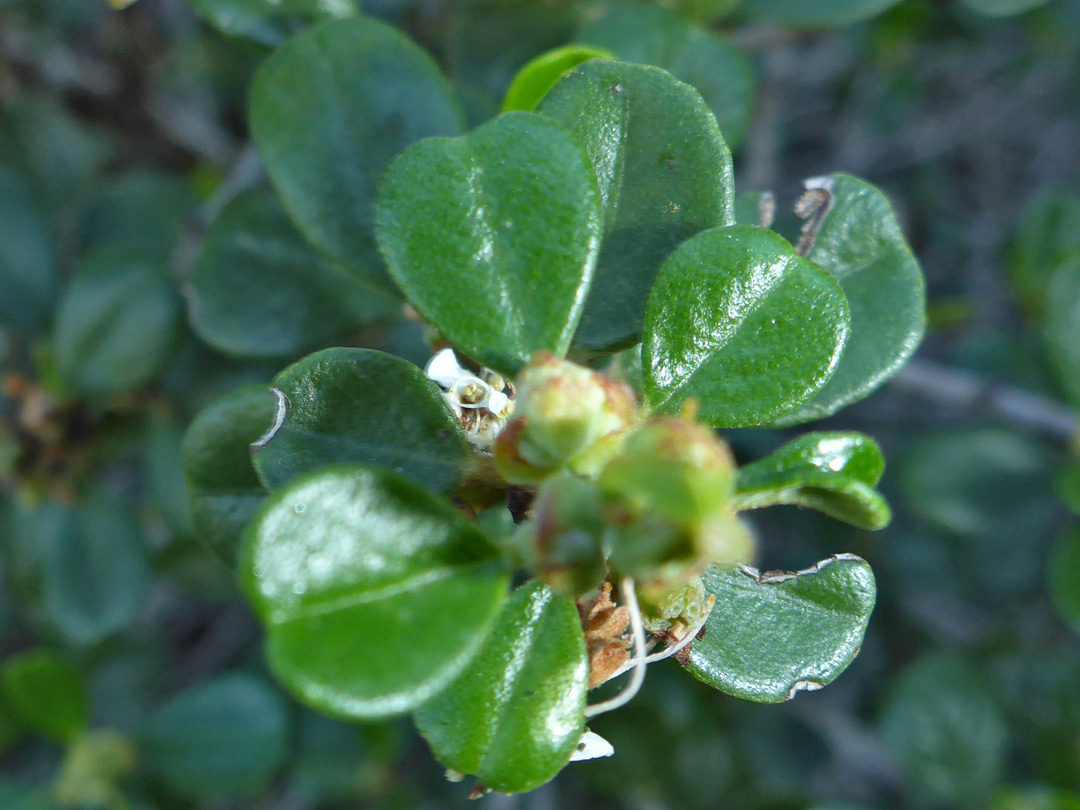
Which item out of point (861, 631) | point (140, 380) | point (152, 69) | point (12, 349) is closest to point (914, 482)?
point (861, 631)

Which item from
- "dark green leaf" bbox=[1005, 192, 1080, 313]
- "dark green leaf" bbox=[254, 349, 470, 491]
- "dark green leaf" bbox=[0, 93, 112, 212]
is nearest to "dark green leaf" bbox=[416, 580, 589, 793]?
"dark green leaf" bbox=[254, 349, 470, 491]

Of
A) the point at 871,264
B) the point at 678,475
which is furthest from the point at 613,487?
the point at 871,264

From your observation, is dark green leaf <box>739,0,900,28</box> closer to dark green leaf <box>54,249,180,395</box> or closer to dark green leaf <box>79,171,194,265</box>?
dark green leaf <box>54,249,180,395</box>

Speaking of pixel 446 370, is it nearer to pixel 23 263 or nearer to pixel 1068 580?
pixel 23 263

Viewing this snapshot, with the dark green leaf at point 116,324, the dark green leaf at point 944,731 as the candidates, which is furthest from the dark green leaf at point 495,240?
the dark green leaf at point 944,731

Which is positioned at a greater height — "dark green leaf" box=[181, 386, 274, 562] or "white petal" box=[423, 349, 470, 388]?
"white petal" box=[423, 349, 470, 388]

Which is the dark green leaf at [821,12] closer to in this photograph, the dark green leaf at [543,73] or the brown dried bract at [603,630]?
the dark green leaf at [543,73]
